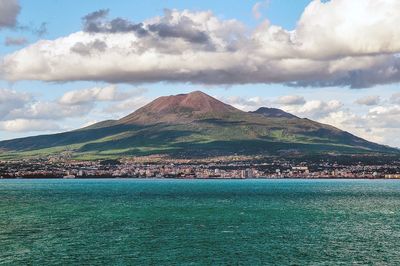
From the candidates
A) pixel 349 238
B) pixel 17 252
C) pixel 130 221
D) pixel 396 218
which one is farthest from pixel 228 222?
pixel 17 252

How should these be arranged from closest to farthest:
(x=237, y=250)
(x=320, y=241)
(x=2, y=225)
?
(x=237, y=250) < (x=320, y=241) < (x=2, y=225)

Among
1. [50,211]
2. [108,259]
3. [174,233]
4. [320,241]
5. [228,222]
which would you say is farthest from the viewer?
[50,211]

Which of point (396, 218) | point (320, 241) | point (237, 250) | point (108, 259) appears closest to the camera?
point (108, 259)

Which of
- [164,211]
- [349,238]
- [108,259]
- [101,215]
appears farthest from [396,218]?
[108,259]

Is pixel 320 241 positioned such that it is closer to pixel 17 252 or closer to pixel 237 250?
pixel 237 250

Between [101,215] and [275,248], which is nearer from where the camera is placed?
[275,248]

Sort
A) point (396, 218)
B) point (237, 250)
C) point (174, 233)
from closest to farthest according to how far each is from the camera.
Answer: point (237, 250) < point (174, 233) < point (396, 218)

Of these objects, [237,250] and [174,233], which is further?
[174,233]

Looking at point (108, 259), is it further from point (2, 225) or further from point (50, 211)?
point (50, 211)
